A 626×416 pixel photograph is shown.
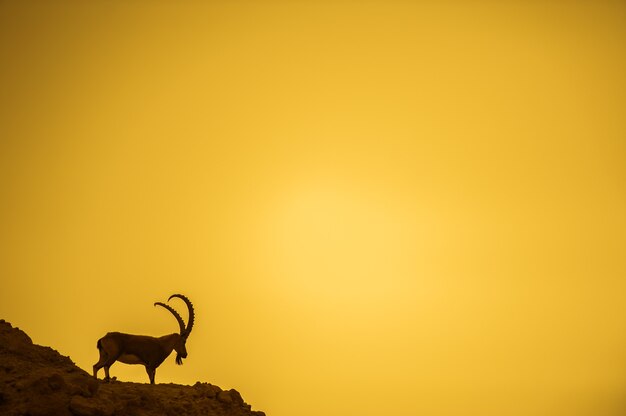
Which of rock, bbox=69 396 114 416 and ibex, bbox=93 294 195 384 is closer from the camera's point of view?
rock, bbox=69 396 114 416

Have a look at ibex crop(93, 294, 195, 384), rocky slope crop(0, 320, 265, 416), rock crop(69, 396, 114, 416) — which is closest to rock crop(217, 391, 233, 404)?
rocky slope crop(0, 320, 265, 416)

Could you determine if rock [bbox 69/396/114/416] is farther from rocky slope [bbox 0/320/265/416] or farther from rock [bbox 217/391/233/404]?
rock [bbox 217/391/233/404]

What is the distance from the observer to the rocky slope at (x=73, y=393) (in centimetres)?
1023

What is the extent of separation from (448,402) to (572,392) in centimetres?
1685

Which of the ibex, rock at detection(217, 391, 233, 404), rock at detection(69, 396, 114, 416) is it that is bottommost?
rock at detection(69, 396, 114, 416)

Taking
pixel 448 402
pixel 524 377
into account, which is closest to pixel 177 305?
pixel 448 402

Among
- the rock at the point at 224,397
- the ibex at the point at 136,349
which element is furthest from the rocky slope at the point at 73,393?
the ibex at the point at 136,349

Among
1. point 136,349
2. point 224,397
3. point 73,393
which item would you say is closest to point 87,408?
point 73,393

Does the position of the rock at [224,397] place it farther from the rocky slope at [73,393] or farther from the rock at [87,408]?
the rock at [87,408]

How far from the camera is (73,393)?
35.2 ft

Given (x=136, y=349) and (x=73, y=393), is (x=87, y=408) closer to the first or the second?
(x=73, y=393)

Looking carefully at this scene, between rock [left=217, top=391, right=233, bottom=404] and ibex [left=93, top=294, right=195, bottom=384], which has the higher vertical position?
ibex [left=93, top=294, right=195, bottom=384]

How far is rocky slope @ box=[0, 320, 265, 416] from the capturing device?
10.2 meters

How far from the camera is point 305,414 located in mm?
32469
